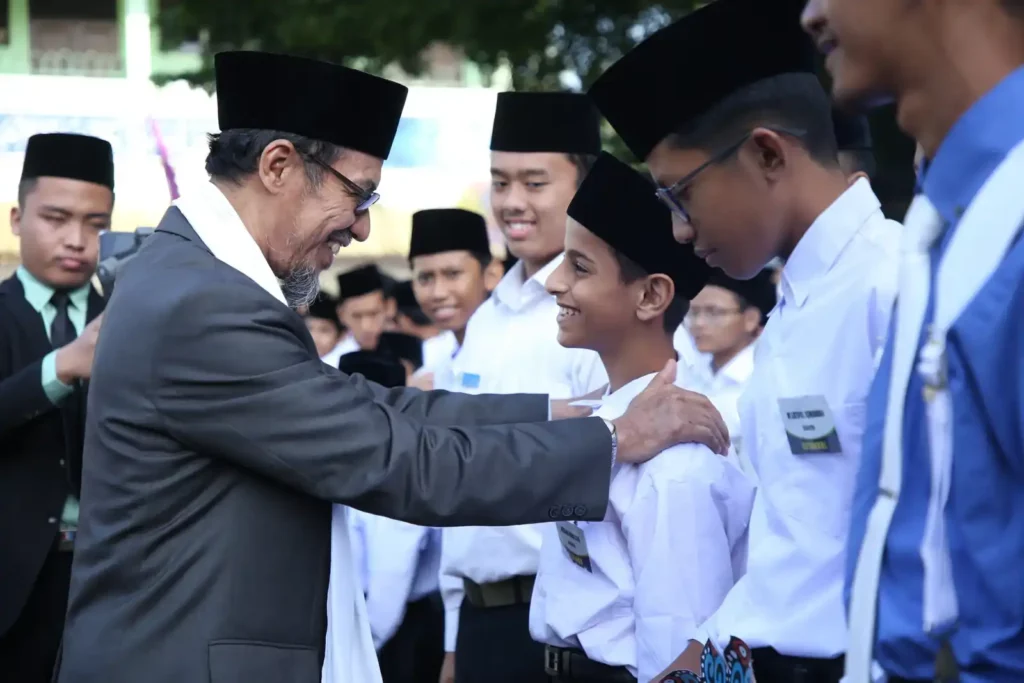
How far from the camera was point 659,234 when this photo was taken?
3.51 meters

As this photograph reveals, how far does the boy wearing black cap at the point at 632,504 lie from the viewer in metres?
2.99

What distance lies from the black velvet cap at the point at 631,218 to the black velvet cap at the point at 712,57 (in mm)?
598

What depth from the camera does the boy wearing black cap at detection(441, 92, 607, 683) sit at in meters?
4.12

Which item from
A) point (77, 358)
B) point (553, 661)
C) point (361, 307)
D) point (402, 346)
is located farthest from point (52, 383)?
point (361, 307)

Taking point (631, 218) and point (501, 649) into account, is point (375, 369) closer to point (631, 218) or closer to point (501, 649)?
point (501, 649)

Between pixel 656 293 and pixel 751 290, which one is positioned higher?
pixel 751 290

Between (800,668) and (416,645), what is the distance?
322 centimetres

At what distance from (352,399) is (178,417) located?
34 cm

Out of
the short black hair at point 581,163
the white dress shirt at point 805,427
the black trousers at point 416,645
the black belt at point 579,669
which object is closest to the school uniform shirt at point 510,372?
the short black hair at point 581,163

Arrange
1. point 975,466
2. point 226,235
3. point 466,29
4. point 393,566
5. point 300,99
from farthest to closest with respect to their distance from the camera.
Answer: point 466,29, point 393,566, point 300,99, point 226,235, point 975,466

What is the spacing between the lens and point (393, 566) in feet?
16.9

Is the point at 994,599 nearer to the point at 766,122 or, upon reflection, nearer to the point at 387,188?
the point at 766,122

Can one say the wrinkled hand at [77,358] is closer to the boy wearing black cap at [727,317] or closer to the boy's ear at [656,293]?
the boy's ear at [656,293]

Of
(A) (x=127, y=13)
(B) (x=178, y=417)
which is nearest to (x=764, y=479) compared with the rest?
(B) (x=178, y=417)
